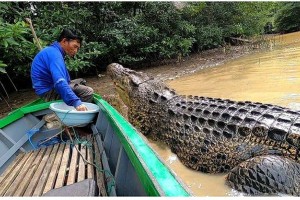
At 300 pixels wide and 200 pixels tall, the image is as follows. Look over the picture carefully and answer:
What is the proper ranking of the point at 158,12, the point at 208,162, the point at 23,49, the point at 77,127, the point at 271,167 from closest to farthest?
the point at 271,167, the point at 208,162, the point at 77,127, the point at 23,49, the point at 158,12

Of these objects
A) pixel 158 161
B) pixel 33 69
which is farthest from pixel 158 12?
pixel 158 161

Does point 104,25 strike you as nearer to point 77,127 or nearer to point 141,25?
point 141,25

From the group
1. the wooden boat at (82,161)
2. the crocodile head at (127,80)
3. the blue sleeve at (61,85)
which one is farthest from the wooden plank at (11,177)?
the crocodile head at (127,80)

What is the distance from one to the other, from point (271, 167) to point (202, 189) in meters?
0.77

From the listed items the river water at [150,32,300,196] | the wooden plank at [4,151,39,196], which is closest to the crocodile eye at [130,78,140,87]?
the river water at [150,32,300,196]

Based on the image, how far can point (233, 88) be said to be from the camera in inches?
282

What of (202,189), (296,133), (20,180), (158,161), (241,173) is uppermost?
(158,161)

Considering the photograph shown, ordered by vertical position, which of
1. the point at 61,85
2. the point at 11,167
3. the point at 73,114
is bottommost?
the point at 11,167

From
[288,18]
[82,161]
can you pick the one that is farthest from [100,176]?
[288,18]

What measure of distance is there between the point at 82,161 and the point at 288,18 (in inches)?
1105

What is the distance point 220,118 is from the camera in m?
3.26

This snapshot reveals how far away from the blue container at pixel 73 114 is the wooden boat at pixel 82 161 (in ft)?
0.45

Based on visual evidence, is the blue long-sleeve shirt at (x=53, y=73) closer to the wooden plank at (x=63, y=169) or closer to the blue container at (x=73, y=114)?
the blue container at (x=73, y=114)

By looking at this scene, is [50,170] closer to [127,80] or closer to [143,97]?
[143,97]
